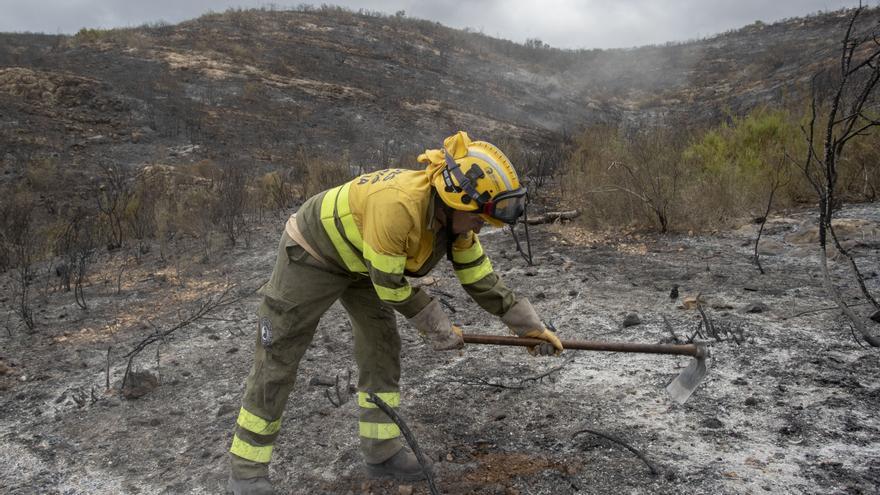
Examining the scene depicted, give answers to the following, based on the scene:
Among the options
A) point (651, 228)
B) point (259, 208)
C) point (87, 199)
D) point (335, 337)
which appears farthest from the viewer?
point (87, 199)

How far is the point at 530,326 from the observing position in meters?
2.40

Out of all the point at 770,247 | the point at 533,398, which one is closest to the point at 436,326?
the point at 533,398

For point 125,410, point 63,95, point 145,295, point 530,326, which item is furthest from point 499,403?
point 63,95

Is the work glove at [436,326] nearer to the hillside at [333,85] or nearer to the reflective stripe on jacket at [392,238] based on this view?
the reflective stripe on jacket at [392,238]

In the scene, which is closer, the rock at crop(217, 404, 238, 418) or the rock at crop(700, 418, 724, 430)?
the rock at crop(700, 418, 724, 430)

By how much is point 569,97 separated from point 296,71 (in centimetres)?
936

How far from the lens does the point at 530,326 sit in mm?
2398

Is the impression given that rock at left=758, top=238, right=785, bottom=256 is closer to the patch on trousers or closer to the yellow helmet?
the yellow helmet

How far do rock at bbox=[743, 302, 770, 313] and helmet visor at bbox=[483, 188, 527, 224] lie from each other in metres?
2.35

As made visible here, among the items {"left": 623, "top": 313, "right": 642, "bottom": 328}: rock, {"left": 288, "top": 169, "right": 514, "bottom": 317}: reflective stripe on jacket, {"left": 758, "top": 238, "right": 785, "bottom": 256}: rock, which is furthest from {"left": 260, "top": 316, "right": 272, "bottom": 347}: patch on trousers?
{"left": 758, "top": 238, "right": 785, "bottom": 256}: rock

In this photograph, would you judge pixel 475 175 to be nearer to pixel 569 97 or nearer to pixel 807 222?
pixel 807 222

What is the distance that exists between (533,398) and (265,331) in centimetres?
146

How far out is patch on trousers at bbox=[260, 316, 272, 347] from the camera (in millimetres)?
2209

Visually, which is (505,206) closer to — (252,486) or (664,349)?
(664,349)
